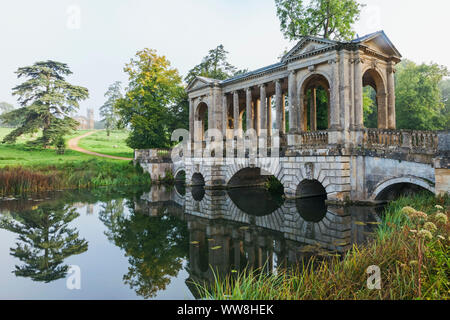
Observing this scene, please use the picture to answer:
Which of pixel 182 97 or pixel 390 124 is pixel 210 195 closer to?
pixel 390 124

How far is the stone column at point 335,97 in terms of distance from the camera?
13.5m

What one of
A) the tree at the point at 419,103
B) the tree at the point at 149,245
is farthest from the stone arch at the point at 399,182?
the tree at the point at 419,103

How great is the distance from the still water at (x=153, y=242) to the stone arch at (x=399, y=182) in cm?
98

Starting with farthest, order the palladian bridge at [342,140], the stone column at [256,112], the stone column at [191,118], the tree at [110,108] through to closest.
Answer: the tree at [110,108], the stone column at [256,112], the stone column at [191,118], the palladian bridge at [342,140]

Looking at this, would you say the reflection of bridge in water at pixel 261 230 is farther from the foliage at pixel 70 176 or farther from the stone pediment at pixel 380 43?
the foliage at pixel 70 176

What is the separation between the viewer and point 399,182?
11461 millimetres

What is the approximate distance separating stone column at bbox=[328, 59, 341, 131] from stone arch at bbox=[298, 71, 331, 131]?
39 centimetres

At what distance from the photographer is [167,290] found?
18.3 feet

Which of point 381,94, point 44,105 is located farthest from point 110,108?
point 381,94

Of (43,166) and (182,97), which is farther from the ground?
(182,97)

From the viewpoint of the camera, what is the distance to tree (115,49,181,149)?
2789cm
